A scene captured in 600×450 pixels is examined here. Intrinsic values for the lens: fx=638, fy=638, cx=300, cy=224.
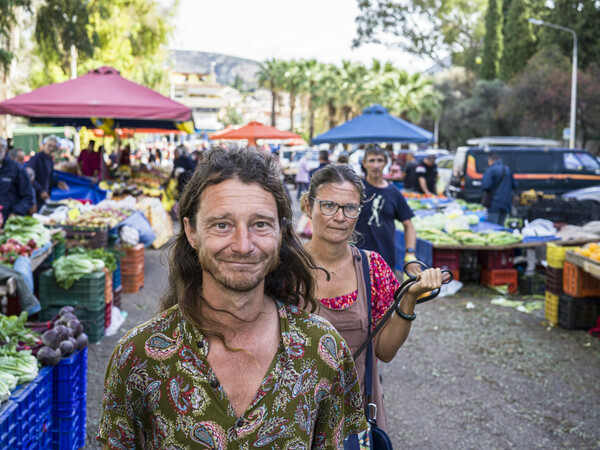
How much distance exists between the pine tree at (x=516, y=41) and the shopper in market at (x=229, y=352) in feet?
144

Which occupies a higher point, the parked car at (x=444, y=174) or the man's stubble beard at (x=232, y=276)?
the man's stubble beard at (x=232, y=276)

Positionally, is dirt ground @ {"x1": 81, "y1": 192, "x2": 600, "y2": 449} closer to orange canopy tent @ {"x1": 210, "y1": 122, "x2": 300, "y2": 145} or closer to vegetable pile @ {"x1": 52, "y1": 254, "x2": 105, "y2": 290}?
vegetable pile @ {"x1": 52, "y1": 254, "x2": 105, "y2": 290}

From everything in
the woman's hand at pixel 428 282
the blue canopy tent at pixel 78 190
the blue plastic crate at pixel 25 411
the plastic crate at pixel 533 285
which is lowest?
the plastic crate at pixel 533 285

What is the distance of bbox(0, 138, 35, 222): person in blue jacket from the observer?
808 centimetres

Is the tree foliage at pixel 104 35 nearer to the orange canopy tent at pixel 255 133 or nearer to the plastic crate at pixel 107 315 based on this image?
the orange canopy tent at pixel 255 133

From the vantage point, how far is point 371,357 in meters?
2.76

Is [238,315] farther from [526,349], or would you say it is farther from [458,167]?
[458,167]

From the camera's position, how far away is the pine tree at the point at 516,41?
42.0 metres

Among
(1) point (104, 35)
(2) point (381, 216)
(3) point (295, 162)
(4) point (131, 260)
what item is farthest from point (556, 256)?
(3) point (295, 162)

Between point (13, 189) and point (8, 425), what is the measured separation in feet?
18.9

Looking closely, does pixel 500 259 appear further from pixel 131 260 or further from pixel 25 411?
pixel 25 411

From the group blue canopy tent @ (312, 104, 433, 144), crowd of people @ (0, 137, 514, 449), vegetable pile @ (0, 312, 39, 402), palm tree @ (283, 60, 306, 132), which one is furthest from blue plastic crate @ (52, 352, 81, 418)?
palm tree @ (283, 60, 306, 132)

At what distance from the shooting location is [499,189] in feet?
42.1

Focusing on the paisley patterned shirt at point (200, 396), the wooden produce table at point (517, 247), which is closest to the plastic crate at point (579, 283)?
the wooden produce table at point (517, 247)
